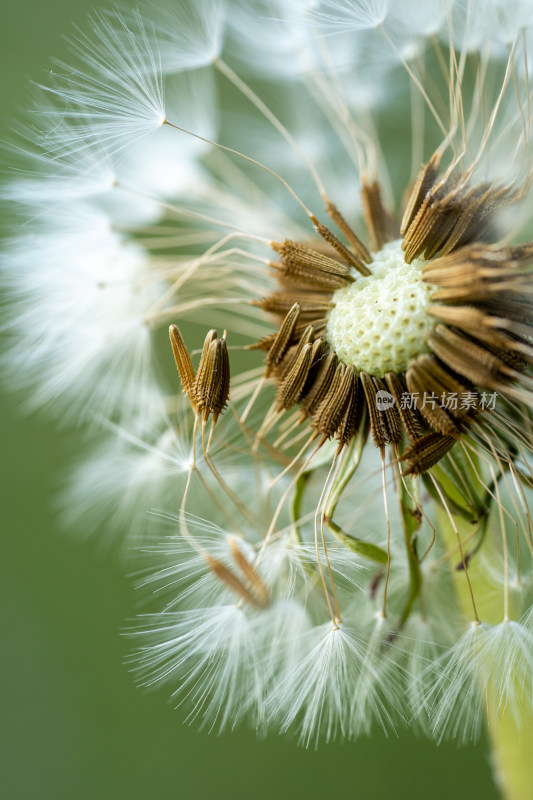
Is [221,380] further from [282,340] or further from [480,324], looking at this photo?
[480,324]

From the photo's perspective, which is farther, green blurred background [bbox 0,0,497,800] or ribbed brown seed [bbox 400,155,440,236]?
green blurred background [bbox 0,0,497,800]

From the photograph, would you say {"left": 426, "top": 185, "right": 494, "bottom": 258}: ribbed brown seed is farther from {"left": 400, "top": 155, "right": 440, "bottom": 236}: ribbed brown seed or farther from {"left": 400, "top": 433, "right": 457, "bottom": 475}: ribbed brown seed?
{"left": 400, "top": 433, "right": 457, "bottom": 475}: ribbed brown seed

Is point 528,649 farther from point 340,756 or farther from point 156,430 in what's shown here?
point 340,756

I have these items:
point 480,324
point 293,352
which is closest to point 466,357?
point 480,324

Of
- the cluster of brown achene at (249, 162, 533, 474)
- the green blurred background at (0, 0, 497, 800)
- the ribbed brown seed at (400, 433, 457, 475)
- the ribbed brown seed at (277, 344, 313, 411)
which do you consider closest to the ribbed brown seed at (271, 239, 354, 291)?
the cluster of brown achene at (249, 162, 533, 474)

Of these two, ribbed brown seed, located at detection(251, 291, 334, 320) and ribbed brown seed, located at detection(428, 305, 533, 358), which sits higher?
ribbed brown seed, located at detection(251, 291, 334, 320)

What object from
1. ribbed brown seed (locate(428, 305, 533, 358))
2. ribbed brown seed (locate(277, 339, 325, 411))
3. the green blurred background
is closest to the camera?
ribbed brown seed (locate(428, 305, 533, 358))

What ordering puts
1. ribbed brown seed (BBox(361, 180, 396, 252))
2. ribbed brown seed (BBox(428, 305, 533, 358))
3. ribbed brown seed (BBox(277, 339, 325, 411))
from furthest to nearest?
ribbed brown seed (BBox(361, 180, 396, 252)), ribbed brown seed (BBox(277, 339, 325, 411)), ribbed brown seed (BBox(428, 305, 533, 358))
